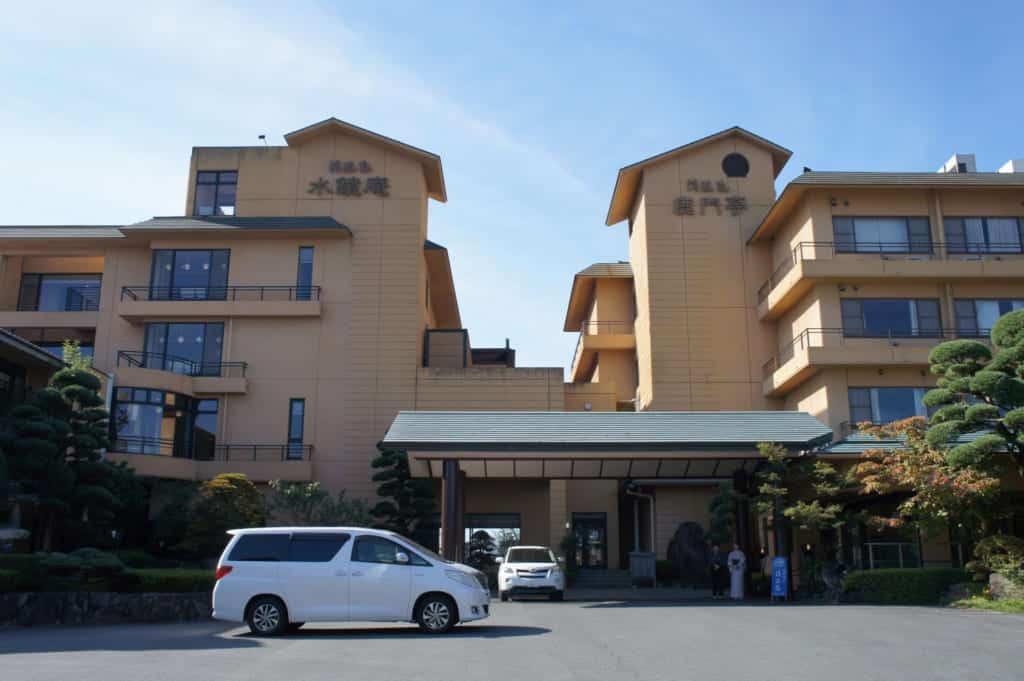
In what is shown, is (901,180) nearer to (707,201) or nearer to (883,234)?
(883,234)

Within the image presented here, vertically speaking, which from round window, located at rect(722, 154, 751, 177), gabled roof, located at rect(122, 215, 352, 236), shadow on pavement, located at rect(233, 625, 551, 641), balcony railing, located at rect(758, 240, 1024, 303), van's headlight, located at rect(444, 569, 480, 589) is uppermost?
round window, located at rect(722, 154, 751, 177)

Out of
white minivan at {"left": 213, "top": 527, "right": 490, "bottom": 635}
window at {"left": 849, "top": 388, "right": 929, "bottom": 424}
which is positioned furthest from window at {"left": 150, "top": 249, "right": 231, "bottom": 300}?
window at {"left": 849, "top": 388, "right": 929, "bottom": 424}

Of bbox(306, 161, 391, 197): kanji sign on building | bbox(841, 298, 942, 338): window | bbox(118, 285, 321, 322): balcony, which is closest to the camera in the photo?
bbox(841, 298, 942, 338): window

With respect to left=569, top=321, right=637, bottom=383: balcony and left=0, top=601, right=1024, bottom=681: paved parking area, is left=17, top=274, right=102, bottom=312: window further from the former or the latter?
left=0, top=601, right=1024, bottom=681: paved parking area

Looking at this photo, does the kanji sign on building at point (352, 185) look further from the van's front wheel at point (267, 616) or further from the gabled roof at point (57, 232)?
the van's front wheel at point (267, 616)

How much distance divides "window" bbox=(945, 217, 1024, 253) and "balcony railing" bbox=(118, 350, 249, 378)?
25048 mm

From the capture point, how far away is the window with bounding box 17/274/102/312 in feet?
122

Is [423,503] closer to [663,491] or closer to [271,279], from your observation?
[663,491]

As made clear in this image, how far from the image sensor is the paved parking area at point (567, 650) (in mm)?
10305

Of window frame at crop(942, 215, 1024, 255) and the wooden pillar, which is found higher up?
window frame at crop(942, 215, 1024, 255)

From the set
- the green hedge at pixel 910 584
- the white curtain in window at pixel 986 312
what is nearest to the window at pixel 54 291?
the green hedge at pixel 910 584

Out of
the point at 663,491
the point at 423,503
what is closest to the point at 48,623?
the point at 423,503

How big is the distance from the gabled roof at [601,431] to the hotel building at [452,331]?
222 inches

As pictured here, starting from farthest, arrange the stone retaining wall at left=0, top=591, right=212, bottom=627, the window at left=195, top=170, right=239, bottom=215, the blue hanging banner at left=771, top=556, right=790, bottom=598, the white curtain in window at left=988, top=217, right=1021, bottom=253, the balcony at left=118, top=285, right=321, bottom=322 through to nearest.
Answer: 1. the window at left=195, top=170, right=239, bottom=215
2. the balcony at left=118, top=285, right=321, bottom=322
3. the white curtain in window at left=988, top=217, right=1021, bottom=253
4. the blue hanging banner at left=771, top=556, right=790, bottom=598
5. the stone retaining wall at left=0, top=591, right=212, bottom=627
